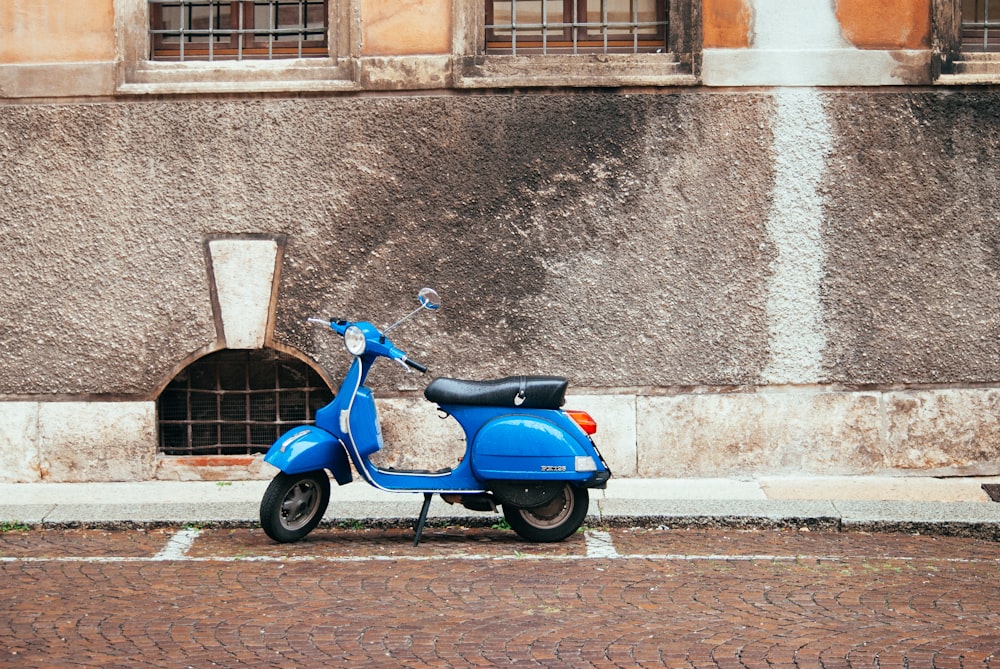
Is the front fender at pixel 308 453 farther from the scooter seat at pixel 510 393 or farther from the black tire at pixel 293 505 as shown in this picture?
the scooter seat at pixel 510 393

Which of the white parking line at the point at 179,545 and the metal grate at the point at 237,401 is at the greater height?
the metal grate at the point at 237,401

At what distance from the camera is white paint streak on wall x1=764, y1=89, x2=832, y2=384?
9273 millimetres

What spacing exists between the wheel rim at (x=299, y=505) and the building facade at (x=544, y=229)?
1842 mm

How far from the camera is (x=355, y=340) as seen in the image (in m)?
7.37

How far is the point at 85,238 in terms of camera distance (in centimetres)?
934

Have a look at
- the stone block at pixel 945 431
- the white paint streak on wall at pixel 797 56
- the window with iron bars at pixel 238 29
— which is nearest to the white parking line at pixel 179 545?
the window with iron bars at pixel 238 29

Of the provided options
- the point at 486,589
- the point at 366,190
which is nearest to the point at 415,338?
the point at 366,190

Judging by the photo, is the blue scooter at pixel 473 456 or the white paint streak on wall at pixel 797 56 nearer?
the blue scooter at pixel 473 456

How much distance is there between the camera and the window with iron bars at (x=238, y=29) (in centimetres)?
962

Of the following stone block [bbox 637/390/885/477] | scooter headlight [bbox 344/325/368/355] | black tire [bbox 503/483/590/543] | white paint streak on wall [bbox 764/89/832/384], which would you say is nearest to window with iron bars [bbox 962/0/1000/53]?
white paint streak on wall [bbox 764/89/832/384]

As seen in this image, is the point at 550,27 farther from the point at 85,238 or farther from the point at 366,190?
the point at 85,238

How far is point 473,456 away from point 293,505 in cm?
106

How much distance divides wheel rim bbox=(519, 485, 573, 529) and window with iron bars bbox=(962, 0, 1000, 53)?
15.4ft

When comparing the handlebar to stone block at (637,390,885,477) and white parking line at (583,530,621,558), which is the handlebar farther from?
stone block at (637,390,885,477)
